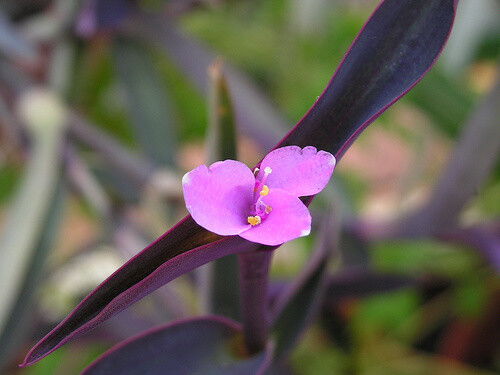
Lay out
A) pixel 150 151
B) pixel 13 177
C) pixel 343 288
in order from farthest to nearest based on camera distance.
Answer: pixel 13 177 → pixel 150 151 → pixel 343 288

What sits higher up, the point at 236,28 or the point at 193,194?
the point at 193,194

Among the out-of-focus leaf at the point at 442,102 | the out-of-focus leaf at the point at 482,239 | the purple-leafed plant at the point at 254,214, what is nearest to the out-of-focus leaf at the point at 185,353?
the purple-leafed plant at the point at 254,214

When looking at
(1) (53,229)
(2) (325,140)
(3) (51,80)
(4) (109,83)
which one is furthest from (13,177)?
(2) (325,140)

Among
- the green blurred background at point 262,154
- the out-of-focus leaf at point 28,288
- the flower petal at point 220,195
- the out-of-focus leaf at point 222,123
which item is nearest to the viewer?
the flower petal at point 220,195

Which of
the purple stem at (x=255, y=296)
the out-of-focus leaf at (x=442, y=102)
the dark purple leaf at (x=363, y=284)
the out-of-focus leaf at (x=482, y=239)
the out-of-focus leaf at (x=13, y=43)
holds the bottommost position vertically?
the dark purple leaf at (x=363, y=284)

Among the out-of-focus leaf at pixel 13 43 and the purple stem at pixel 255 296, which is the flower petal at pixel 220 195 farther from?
the out-of-focus leaf at pixel 13 43

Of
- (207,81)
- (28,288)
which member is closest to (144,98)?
(207,81)

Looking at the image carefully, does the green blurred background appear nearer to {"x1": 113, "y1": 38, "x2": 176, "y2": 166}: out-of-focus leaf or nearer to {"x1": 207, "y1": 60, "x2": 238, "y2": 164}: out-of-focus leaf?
{"x1": 113, "y1": 38, "x2": 176, "y2": 166}: out-of-focus leaf

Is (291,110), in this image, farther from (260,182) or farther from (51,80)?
(260,182)
